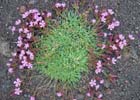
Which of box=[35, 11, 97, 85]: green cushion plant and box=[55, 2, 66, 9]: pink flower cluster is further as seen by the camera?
box=[55, 2, 66, 9]: pink flower cluster

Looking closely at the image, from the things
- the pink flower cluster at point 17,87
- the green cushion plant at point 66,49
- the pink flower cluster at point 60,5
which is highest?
the pink flower cluster at point 60,5

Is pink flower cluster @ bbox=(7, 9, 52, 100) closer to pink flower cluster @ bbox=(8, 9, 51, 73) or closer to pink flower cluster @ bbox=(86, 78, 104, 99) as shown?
pink flower cluster @ bbox=(8, 9, 51, 73)

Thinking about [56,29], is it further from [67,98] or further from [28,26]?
[67,98]

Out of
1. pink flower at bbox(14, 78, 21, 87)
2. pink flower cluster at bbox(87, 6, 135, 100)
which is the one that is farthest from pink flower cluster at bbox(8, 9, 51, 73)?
pink flower cluster at bbox(87, 6, 135, 100)

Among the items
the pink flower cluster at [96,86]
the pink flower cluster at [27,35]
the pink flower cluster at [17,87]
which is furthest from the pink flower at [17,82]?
the pink flower cluster at [96,86]

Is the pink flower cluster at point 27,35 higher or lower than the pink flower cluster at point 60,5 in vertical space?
lower

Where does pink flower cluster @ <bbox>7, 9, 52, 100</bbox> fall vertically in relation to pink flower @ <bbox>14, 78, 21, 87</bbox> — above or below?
above

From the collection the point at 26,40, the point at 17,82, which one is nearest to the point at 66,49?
the point at 26,40

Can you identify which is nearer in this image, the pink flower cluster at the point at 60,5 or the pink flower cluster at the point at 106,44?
the pink flower cluster at the point at 106,44

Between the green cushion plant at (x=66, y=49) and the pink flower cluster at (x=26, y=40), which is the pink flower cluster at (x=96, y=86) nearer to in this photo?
the green cushion plant at (x=66, y=49)
